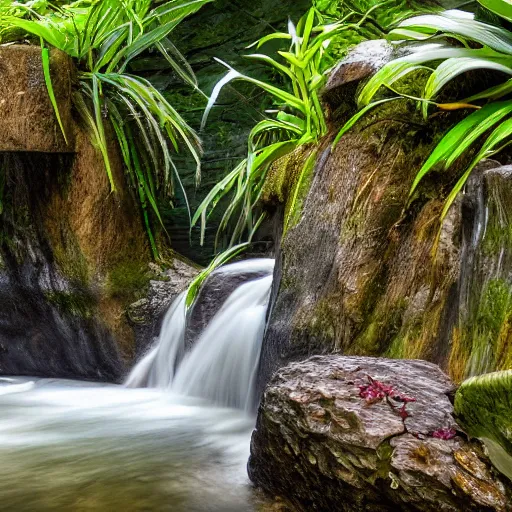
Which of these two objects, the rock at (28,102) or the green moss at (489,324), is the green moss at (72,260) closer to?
the rock at (28,102)

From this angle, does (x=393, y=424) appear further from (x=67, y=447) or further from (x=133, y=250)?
(x=133, y=250)

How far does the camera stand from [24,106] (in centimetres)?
394

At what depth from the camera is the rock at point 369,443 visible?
1322mm

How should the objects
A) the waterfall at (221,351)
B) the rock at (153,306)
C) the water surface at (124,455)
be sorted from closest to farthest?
1. the water surface at (124,455)
2. the waterfall at (221,351)
3. the rock at (153,306)

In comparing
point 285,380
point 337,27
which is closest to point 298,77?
point 337,27

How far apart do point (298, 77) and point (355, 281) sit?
1.38 metres

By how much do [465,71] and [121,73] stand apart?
2.95 m

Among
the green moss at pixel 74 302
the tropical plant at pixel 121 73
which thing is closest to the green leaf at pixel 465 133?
the tropical plant at pixel 121 73

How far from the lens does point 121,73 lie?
453cm

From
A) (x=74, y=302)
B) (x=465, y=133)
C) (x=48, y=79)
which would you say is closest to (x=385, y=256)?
(x=465, y=133)

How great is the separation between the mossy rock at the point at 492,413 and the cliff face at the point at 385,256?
266 mm

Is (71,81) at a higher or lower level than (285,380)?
higher

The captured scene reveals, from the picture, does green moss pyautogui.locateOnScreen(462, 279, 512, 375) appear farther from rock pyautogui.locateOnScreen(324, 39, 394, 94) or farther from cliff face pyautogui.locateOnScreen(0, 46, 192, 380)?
cliff face pyautogui.locateOnScreen(0, 46, 192, 380)

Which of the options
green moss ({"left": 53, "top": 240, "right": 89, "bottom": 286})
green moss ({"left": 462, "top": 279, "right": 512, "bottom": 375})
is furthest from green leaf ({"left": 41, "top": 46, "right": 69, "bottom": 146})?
green moss ({"left": 462, "top": 279, "right": 512, "bottom": 375})
